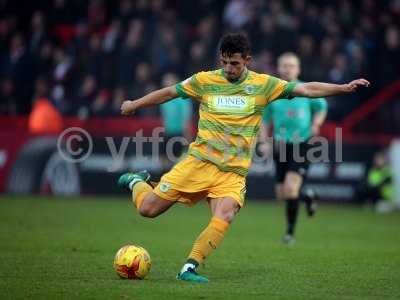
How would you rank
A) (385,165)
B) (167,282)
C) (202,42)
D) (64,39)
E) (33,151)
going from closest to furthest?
1. (167,282)
2. (385,165)
3. (33,151)
4. (202,42)
5. (64,39)

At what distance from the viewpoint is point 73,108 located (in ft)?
75.6

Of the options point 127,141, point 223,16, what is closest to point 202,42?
point 223,16

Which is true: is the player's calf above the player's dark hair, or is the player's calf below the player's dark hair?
below

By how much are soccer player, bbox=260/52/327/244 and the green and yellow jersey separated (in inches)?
166

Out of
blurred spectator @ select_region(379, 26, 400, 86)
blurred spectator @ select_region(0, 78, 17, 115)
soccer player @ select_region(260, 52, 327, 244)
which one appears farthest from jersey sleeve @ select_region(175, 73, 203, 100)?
blurred spectator @ select_region(0, 78, 17, 115)

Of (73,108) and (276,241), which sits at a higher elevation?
(73,108)

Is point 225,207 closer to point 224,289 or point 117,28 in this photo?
point 224,289

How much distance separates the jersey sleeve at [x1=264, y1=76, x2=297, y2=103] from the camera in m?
9.31

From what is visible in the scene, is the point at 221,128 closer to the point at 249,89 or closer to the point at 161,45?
the point at 249,89

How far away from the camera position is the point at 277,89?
9336 millimetres

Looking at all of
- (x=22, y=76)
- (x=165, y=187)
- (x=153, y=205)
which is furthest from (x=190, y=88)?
(x=22, y=76)

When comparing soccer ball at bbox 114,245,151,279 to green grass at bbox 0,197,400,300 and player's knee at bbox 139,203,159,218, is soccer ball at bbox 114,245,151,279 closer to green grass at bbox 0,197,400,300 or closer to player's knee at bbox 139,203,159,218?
green grass at bbox 0,197,400,300

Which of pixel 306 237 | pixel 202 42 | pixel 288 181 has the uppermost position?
pixel 202 42

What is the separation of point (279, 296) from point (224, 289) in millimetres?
550
